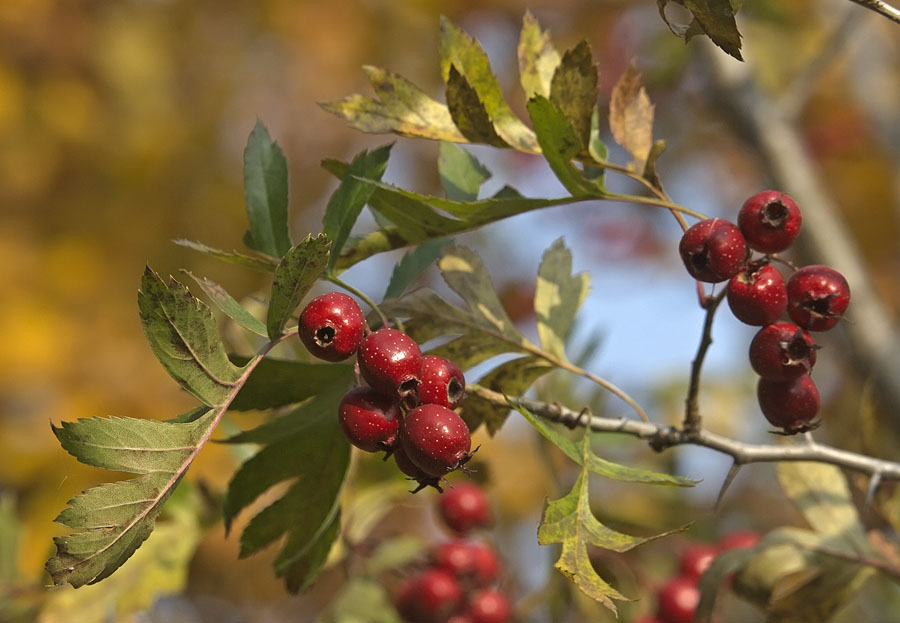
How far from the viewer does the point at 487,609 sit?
1948 mm

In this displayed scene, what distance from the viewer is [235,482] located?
3.86 feet

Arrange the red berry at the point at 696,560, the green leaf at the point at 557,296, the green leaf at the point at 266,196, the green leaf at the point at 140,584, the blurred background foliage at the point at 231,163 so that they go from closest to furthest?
the green leaf at the point at 266,196 < the green leaf at the point at 557,296 < the green leaf at the point at 140,584 < the red berry at the point at 696,560 < the blurred background foliage at the point at 231,163

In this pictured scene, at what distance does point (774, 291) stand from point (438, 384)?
16.8 inches

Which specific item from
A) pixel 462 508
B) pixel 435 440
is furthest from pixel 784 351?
pixel 462 508

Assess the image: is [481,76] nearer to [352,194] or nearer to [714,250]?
[352,194]

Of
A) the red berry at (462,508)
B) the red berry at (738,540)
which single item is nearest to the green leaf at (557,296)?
the red berry at (738,540)

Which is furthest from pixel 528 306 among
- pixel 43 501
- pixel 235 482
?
pixel 235 482

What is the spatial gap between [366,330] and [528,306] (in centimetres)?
472

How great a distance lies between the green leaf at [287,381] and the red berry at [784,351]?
52 cm

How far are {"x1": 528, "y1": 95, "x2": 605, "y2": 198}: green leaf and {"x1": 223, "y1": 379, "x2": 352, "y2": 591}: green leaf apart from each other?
406 millimetres

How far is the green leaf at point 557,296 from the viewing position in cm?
136

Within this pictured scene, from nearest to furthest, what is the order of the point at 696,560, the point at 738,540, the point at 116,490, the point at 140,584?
the point at 116,490
the point at 140,584
the point at 738,540
the point at 696,560

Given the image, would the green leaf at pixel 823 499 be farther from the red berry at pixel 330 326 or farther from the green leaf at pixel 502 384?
the red berry at pixel 330 326

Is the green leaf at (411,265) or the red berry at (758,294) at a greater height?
the red berry at (758,294)
